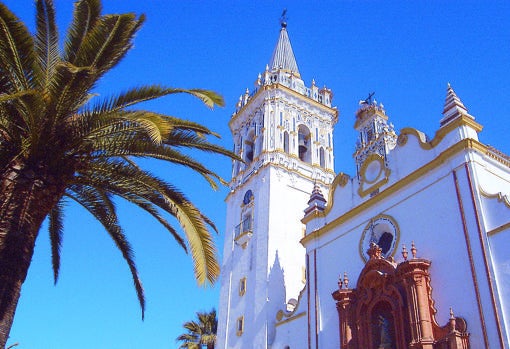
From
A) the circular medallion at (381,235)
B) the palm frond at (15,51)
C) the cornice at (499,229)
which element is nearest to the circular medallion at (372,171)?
the circular medallion at (381,235)

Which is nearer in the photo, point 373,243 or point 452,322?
point 452,322

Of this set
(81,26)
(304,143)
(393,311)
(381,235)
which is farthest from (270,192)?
(81,26)

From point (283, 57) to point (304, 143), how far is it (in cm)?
815

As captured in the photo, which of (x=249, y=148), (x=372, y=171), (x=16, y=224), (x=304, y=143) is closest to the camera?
(x=16, y=224)

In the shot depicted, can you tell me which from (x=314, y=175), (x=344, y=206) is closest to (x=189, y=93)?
(x=344, y=206)

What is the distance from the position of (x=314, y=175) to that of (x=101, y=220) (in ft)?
71.3

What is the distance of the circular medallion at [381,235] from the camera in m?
19.9

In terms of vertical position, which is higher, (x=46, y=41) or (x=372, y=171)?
(x=372, y=171)

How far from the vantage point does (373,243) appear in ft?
63.9

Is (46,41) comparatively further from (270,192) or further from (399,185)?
(270,192)

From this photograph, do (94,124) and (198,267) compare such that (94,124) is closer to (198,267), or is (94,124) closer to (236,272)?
(198,267)

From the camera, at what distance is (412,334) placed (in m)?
16.7

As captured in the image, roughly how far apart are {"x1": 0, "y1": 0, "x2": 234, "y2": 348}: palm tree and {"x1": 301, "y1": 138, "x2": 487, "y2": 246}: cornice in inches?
378

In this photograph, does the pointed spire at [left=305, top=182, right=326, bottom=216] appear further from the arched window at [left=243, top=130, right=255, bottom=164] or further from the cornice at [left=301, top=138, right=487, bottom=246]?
the arched window at [left=243, top=130, right=255, bottom=164]
